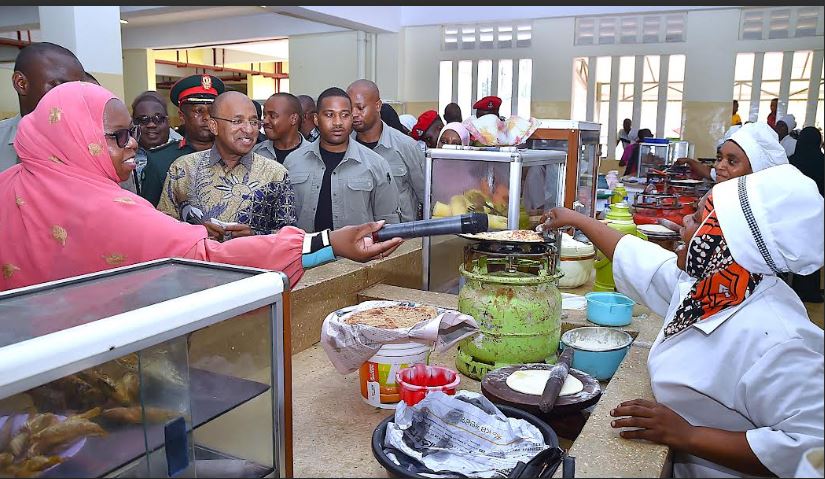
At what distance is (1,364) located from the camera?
863 mm

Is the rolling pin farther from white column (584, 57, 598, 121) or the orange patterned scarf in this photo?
white column (584, 57, 598, 121)

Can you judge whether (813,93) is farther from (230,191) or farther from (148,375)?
(148,375)

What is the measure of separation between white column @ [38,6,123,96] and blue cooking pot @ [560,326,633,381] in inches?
187

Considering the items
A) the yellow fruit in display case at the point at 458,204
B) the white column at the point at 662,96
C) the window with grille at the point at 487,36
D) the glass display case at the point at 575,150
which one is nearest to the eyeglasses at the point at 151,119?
the yellow fruit in display case at the point at 458,204

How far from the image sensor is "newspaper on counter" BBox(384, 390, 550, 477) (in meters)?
1.27

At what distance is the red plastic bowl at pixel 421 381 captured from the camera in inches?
62.3

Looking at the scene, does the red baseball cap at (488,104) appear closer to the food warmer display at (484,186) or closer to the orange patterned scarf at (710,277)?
the food warmer display at (484,186)

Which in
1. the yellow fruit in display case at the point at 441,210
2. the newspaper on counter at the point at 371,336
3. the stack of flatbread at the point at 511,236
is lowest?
the newspaper on counter at the point at 371,336

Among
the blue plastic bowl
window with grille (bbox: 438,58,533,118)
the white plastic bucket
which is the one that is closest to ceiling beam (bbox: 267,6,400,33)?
window with grille (bbox: 438,58,533,118)

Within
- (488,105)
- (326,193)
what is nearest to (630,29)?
(488,105)

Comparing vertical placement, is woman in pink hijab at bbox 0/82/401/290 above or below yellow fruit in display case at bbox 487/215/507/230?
above

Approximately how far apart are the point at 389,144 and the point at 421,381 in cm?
246

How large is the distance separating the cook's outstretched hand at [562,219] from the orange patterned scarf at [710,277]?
2.21 ft

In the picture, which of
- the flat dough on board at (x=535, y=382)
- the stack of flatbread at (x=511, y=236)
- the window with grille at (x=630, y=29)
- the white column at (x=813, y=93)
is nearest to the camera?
the flat dough on board at (x=535, y=382)
